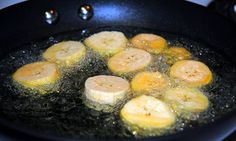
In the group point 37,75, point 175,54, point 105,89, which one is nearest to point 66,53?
point 37,75

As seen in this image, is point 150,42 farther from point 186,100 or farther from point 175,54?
point 186,100

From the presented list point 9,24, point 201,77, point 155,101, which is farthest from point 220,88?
point 9,24

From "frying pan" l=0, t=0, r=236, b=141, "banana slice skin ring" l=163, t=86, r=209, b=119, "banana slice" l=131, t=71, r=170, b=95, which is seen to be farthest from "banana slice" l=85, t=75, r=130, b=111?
"frying pan" l=0, t=0, r=236, b=141

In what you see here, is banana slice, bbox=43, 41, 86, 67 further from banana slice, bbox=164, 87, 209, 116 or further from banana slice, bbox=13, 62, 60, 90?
banana slice, bbox=164, 87, 209, 116

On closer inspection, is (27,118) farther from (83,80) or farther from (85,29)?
(85,29)

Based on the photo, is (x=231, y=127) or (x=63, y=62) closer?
(x=231, y=127)

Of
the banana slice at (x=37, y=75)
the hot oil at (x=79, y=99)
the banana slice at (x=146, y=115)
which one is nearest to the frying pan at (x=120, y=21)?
the hot oil at (x=79, y=99)
